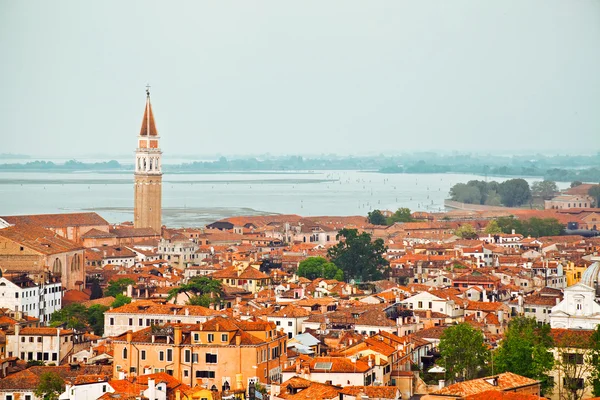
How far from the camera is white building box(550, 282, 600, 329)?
23750mm

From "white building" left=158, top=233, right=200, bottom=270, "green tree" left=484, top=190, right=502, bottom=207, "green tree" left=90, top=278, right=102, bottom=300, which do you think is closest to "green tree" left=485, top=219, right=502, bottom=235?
"white building" left=158, top=233, right=200, bottom=270

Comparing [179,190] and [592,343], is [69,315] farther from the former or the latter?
[179,190]

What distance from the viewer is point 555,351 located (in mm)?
19312

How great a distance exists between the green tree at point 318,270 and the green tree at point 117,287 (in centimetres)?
443

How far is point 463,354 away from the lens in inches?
766

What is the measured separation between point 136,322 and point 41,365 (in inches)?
123

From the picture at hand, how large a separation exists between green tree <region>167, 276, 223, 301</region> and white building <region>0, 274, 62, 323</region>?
2572 mm

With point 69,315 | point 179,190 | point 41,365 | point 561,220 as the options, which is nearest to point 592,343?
point 41,365

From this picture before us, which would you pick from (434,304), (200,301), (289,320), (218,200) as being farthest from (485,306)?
(218,200)

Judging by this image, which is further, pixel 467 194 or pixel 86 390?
pixel 467 194

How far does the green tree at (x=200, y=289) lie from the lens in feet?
92.8

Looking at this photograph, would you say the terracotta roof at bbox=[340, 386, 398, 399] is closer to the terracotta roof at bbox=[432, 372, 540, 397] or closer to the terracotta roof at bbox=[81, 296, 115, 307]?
the terracotta roof at bbox=[432, 372, 540, 397]

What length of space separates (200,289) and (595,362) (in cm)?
1182

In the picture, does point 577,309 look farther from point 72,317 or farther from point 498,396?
point 498,396
